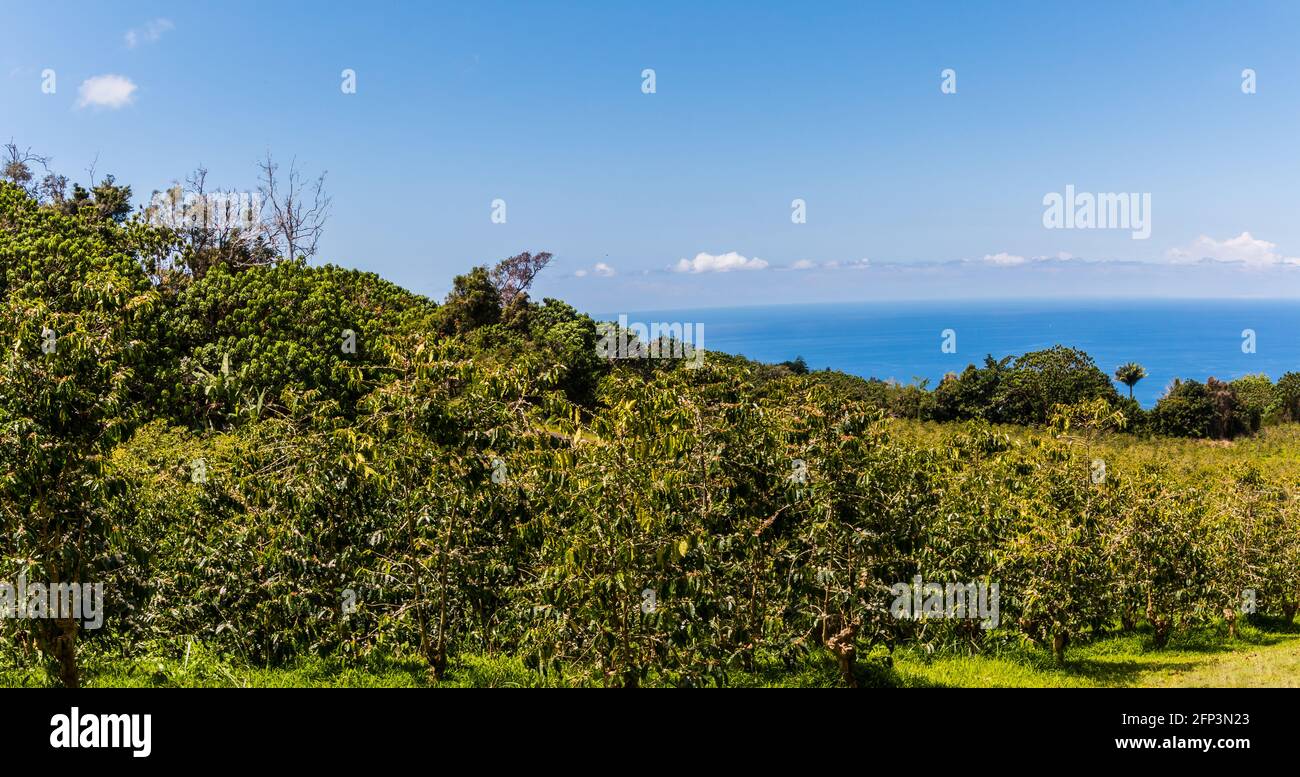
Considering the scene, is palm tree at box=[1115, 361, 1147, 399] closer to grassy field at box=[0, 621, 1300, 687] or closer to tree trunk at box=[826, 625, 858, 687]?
grassy field at box=[0, 621, 1300, 687]

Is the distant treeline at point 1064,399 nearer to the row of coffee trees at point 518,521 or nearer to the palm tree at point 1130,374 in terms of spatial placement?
the palm tree at point 1130,374

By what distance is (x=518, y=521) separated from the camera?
26.9 feet

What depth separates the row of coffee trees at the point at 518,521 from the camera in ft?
22.9

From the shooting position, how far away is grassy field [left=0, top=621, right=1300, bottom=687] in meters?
9.02

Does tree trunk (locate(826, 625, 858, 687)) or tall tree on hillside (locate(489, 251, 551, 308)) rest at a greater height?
tall tree on hillside (locate(489, 251, 551, 308))

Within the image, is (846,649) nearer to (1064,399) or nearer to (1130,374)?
(1064,399)

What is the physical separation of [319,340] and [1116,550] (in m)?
27.5

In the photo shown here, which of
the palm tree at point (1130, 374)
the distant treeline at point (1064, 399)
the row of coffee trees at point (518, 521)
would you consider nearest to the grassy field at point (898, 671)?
the row of coffee trees at point (518, 521)

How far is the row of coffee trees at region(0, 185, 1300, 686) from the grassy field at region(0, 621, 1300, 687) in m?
0.27

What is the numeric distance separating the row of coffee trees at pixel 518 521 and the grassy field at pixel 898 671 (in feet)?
0.89

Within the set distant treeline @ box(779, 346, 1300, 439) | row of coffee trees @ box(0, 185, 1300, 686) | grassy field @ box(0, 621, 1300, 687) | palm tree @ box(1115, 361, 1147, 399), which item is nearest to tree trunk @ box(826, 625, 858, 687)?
row of coffee trees @ box(0, 185, 1300, 686)

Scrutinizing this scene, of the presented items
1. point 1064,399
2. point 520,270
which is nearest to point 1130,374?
point 1064,399

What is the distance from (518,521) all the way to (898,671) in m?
5.67
